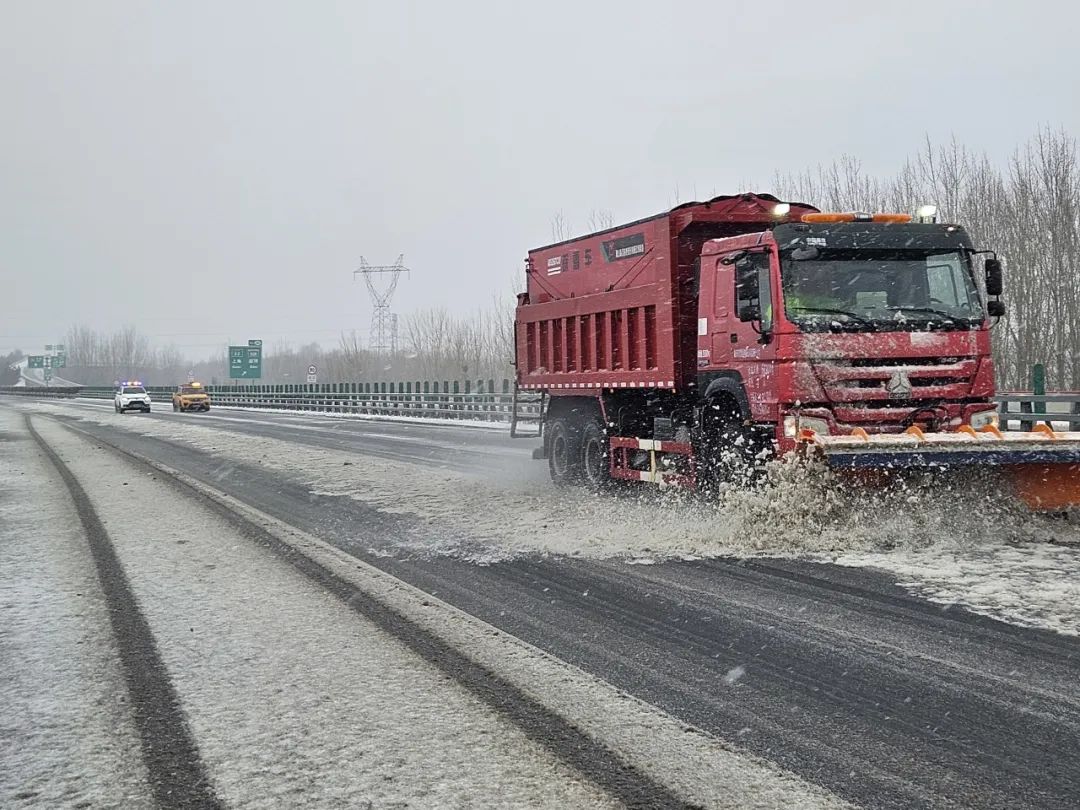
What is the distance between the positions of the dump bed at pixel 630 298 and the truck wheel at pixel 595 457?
59cm

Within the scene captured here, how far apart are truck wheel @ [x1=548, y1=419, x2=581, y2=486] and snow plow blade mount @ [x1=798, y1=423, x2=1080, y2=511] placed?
16.6 ft

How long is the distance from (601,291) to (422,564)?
556 centimetres

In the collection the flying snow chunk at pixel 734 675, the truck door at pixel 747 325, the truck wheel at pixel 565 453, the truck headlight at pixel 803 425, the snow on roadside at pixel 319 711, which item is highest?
the truck door at pixel 747 325

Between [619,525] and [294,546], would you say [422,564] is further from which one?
[619,525]

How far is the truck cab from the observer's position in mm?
8500

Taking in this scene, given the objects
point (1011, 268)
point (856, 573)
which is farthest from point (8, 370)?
point (856, 573)

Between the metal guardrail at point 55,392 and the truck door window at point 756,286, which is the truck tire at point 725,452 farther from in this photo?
the metal guardrail at point 55,392

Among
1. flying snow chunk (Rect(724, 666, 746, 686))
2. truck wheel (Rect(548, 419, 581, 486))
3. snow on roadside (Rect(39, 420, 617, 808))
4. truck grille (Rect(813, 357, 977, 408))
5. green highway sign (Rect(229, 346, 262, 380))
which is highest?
green highway sign (Rect(229, 346, 262, 380))

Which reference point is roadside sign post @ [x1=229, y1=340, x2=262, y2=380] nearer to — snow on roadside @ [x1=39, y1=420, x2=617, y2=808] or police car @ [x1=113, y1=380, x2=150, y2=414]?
police car @ [x1=113, y1=380, x2=150, y2=414]

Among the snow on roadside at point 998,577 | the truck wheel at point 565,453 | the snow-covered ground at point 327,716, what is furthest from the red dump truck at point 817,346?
the snow-covered ground at point 327,716

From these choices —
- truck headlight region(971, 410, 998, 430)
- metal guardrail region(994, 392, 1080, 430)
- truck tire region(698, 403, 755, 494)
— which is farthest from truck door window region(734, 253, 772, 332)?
metal guardrail region(994, 392, 1080, 430)

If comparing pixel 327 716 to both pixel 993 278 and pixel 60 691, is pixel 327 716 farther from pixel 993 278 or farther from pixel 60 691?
pixel 993 278

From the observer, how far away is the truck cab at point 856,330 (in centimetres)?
850

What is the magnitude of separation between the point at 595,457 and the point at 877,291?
455 cm
